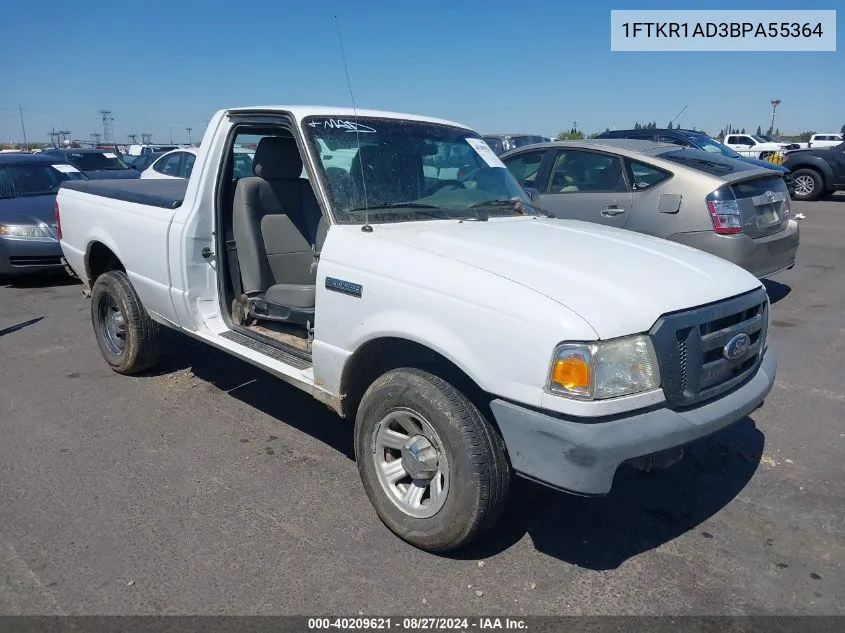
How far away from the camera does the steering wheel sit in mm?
3980

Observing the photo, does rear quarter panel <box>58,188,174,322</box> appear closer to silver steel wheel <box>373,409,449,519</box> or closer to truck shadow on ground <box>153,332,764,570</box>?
truck shadow on ground <box>153,332,764,570</box>

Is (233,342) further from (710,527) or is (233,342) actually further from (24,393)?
(710,527)

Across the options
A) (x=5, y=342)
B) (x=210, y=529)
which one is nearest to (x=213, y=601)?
(x=210, y=529)

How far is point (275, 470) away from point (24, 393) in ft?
7.91

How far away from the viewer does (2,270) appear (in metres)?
8.59

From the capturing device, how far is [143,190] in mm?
5250

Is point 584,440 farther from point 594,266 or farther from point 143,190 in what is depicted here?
point 143,190

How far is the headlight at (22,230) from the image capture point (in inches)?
338

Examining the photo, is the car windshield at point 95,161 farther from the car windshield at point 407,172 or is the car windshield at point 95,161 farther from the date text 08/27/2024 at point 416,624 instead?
the date text 08/27/2024 at point 416,624

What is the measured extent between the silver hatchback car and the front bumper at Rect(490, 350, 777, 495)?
3.83m

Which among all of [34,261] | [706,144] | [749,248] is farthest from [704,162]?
[34,261]

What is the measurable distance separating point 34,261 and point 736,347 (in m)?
8.45

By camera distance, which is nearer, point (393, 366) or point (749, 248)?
point (393, 366)

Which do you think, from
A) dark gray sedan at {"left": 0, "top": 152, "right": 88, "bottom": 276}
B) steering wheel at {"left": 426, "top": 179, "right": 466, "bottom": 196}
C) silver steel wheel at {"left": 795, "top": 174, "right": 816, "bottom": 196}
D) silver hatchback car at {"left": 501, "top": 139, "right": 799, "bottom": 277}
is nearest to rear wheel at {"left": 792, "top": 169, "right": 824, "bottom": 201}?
silver steel wheel at {"left": 795, "top": 174, "right": 816, "bottom": 196}
